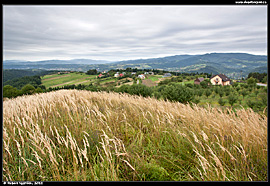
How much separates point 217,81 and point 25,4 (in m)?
64.3

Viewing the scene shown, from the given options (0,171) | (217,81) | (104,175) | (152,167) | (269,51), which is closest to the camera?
(269,51)

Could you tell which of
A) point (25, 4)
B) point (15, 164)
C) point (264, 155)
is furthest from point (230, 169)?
point (25, 4)

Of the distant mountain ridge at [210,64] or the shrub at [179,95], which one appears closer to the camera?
the distant mountain ridge at [210,64]

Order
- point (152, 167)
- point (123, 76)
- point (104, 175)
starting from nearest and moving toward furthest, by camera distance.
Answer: point (104, 175)
point (152, 167)
point (123, 76)

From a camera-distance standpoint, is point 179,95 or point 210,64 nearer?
point 179,95

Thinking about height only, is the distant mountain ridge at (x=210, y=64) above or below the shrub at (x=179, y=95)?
above

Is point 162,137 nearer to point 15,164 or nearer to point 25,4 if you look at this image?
point 15,164

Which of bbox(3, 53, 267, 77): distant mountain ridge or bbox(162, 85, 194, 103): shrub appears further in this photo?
bbox(162, 85, 194, 103): shrub

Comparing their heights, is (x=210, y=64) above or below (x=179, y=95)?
above

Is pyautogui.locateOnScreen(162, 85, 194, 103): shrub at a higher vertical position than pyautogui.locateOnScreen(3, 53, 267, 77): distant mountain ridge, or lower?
lower

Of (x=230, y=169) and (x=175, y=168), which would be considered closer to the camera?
(x=230, y=169)
